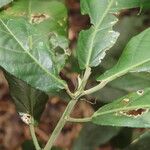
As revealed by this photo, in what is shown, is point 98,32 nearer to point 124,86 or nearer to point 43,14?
point 43,14

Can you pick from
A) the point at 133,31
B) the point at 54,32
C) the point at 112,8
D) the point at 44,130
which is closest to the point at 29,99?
the point at 54,32

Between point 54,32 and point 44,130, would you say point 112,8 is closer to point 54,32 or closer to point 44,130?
point 54,32

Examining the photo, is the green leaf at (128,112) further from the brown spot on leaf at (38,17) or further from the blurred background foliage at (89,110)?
the brown spot on leaf at (38,17)

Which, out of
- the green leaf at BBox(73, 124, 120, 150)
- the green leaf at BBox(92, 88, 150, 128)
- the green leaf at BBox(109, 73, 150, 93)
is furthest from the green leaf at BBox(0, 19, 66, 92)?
the green leaf at BBox(73, 124, 120, 150)

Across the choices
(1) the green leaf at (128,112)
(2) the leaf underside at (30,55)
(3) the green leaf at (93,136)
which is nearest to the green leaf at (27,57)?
(2) the leaf underside at (30,55)

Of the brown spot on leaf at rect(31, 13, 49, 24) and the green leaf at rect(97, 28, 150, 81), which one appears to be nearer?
the green leaf at rect(97, 28, 150, 81)

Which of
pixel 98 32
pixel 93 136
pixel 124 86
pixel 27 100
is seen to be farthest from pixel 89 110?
pixel 98 32

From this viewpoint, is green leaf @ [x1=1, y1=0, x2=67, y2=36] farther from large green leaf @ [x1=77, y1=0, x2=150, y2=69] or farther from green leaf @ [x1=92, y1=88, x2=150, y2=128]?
green leaf @ [x1=92, y1=88, x2=150, y2=128]
